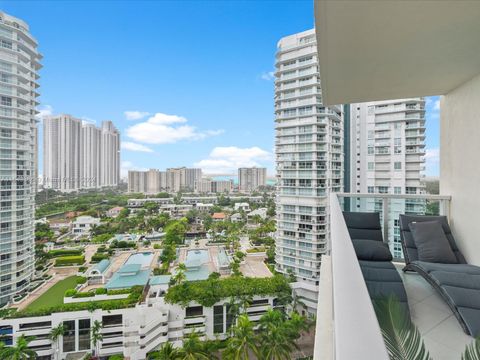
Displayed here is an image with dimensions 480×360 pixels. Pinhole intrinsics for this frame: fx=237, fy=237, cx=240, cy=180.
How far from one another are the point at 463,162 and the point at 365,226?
1164 mm

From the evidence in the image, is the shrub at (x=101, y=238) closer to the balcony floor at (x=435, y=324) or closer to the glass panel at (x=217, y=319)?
the glass panel at (x=217, y=319)

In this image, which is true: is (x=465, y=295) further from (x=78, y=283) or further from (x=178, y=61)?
(x=178, y=61)

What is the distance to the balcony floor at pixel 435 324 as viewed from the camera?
1.30 m

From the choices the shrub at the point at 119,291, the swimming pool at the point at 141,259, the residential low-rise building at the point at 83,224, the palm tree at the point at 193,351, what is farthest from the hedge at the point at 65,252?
the palm tree at the point at 193,351

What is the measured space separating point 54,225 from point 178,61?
1974cm

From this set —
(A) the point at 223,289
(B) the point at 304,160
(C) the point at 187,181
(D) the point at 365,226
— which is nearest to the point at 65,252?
(A) the point at 223,289

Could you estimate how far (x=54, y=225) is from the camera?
1728cm

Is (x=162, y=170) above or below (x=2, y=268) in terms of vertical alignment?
above

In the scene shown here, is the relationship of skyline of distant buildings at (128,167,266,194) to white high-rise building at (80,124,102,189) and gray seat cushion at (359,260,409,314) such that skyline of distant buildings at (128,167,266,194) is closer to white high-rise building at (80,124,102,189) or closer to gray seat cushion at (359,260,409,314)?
white high-rise building at (80,124,102,189)

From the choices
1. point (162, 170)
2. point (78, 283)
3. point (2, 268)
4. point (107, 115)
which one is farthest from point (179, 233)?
point (107, 115)

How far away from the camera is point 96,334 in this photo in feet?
33.1

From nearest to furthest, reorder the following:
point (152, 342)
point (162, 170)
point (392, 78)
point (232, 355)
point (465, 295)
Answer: point (465, 295), point (392, 78), point (232, 355), point (152, 342), point (162, 170)

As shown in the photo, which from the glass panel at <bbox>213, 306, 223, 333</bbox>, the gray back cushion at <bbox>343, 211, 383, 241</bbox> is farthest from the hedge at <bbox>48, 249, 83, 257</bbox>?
the gray back cushion at <bbox>343, 211, 383, 241</bbox>

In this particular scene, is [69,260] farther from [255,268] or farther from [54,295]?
[255,268]
